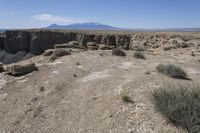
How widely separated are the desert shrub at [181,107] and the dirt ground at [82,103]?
211 mm

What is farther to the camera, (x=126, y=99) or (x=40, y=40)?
(x=40, y=40)

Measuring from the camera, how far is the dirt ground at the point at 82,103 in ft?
24.4

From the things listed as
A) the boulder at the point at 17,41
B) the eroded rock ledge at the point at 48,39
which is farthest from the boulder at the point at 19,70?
the boulder at the point at 17,41

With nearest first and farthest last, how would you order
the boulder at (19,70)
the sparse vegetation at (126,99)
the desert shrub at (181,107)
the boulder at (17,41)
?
the desert shrub at (181,107) < the sparse vegetation at (126,99) < the boulder at (19,70) < the boulder at (17,41)

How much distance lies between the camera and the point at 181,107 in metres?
6.64

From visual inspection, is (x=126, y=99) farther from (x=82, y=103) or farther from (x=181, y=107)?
(x=181, y=107)

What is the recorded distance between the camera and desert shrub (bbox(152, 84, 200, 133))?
20.8 feet

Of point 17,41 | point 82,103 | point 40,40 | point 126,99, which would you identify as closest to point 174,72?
point 126,99

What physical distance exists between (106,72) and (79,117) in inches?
212

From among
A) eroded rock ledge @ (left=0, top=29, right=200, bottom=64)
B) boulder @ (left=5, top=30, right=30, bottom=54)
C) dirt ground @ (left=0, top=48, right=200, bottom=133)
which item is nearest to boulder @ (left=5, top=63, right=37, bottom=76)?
dirt ground @ (left=0, top=48, right=200, bottom=133)

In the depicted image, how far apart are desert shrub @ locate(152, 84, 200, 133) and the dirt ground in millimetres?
211

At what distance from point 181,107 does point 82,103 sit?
3.82 meters

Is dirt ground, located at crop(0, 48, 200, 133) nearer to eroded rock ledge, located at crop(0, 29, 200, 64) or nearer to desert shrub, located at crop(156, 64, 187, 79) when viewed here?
desert shrub, located at crop(156, 64, 187, 79)

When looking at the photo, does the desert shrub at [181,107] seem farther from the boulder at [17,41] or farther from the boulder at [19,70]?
the boulder at [17,41]
